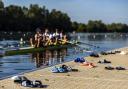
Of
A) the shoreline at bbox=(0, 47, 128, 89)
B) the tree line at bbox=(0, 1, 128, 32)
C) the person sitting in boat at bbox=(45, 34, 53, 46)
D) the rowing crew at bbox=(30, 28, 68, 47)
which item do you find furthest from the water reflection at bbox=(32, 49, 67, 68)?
the tree line at bbox=(0, 1, 128, 32)

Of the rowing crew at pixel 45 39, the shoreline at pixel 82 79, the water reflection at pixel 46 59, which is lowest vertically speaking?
the water reflection at pixel 46 59

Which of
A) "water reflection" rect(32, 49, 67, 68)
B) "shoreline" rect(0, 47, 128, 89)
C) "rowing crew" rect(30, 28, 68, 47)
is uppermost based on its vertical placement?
"rowing crew" rect(30, 28, 68, 47)

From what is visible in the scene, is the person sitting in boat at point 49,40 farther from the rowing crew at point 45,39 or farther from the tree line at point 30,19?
the tree line at point 30,19

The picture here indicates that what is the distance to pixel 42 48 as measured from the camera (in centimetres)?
3362

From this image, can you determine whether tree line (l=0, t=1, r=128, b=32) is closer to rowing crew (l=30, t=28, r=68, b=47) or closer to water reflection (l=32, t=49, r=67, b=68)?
rowing crew (l=30, t=28, r=68, b=47)

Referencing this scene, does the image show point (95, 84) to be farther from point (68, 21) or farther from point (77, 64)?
point (68, 21)

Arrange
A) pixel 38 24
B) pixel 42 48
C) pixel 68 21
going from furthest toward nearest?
pixel 68 21
pixel 38 24
pixel 42 48

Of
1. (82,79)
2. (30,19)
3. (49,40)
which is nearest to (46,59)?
(49,40)

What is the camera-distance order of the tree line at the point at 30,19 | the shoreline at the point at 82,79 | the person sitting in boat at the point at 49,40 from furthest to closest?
1. the tree line at the point at 30,19
2. the person sitting in boat at the point at 49,40
3. the shoreline at the point at 82,79

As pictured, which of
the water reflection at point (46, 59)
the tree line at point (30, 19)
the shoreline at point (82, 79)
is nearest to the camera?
the shoreline at point (82, 79)

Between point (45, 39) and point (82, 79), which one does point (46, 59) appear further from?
point (82, 79)

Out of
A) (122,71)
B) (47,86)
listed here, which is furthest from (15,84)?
(122,71)

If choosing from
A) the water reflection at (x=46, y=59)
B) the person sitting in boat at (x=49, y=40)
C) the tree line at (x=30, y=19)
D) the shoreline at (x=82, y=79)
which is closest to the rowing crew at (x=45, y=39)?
the person sitting in boat at (x=49, y=40)

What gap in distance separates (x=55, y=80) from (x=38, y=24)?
13745cm
